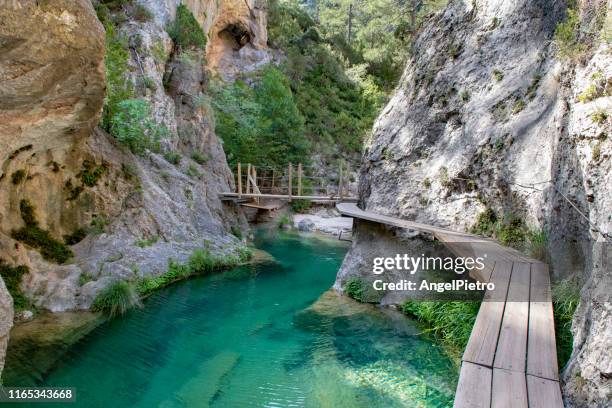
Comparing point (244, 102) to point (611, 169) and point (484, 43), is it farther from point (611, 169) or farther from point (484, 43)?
point (611, 169)

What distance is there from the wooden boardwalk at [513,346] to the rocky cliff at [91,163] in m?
4.63

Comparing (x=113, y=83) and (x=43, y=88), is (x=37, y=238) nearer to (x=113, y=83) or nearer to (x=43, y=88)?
(x=43, y=88)

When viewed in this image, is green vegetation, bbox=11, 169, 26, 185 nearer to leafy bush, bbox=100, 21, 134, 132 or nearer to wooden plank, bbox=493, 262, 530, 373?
leafy bush, bbox=100, 21, 134, 132

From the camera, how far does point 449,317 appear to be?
23.7 feet

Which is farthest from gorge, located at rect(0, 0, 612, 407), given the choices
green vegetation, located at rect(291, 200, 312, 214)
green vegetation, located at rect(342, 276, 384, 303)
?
green vegetation, located at rect(291, 200, 312, 214)

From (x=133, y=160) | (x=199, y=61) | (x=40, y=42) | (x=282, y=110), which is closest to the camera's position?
(x=40, y=42)

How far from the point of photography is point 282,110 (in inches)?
942

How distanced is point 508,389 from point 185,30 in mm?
18262

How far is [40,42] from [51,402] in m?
4.82

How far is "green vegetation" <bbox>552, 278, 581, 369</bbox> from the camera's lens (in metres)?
4.15

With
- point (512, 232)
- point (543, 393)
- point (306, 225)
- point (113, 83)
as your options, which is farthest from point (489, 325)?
point (306, 225)

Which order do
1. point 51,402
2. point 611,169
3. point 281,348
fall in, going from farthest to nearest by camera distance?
point 281,348 → point 51,402 → point 611,169

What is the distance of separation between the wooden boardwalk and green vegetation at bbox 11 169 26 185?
8697 mm

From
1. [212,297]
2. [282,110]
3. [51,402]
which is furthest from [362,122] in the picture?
[51,402]
